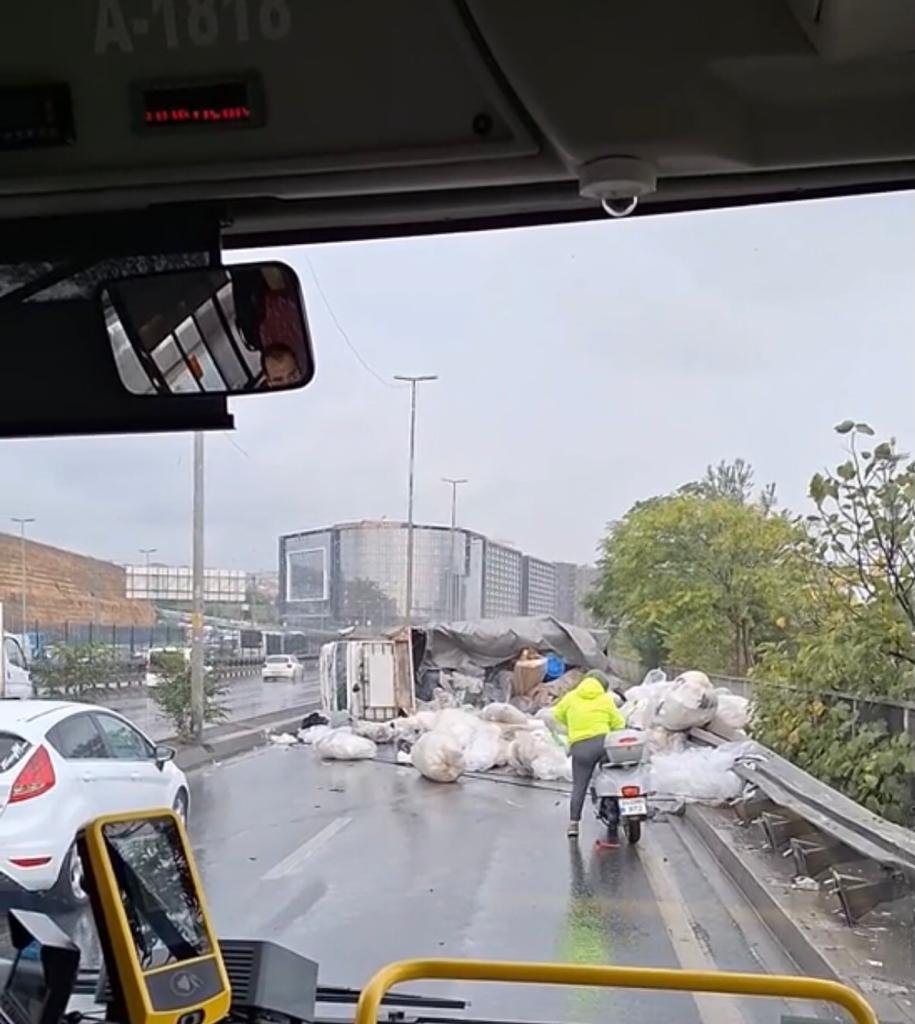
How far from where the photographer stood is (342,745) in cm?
399

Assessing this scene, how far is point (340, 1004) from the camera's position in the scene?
228 centimetres

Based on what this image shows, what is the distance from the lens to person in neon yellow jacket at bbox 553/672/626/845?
334 centimetres

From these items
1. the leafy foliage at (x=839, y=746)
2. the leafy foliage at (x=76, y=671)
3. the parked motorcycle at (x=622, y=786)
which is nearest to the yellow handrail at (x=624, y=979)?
the leafy foliage at (x=839, y=746)

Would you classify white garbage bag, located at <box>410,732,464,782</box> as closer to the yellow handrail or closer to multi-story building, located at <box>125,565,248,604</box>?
multi-story building, located at <box>125,565,248,604</box>

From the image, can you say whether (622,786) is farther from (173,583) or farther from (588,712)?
(173,583)

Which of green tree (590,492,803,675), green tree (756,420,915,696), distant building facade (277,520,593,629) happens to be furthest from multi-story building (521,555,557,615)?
green tree (756,420,915,696)

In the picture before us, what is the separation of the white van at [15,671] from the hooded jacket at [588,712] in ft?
4.66

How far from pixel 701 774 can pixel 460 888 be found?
30.8 inches

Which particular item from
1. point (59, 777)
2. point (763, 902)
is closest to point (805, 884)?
point (763, 902)

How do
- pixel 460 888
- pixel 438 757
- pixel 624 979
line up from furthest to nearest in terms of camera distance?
pixel 438 757
pixel 460 888
pixel 624 979

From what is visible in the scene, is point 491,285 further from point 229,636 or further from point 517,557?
point 229,636

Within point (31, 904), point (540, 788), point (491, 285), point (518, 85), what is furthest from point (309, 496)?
point (540, 788)

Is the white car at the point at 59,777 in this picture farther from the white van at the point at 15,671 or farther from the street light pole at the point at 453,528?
the street light pole at the point at 453,528

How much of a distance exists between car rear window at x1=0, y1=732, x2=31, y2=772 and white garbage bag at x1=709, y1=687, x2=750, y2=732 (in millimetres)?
1608
